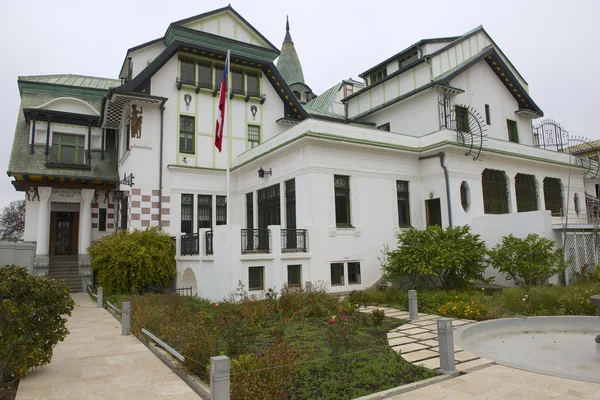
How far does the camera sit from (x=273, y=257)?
53.8ft

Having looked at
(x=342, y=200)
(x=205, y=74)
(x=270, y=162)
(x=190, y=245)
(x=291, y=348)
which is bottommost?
(x=291, y=348)

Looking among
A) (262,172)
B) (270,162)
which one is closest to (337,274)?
(262,172)

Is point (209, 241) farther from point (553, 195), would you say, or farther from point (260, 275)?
point (553, 195)

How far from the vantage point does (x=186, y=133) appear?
910 inches

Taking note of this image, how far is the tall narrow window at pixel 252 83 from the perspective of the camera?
24.9m

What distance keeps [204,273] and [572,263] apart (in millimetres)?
15738

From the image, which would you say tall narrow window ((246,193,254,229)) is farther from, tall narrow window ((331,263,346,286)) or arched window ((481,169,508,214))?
arched window ((481,169,508,214))

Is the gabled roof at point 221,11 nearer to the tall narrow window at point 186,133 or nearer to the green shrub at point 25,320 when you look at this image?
the tall narrow window at point 186,133

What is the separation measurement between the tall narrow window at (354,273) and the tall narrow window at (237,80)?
40.3 ft

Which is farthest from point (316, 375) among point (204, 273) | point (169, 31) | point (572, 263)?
point (169, 31)

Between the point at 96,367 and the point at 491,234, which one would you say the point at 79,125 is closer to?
the point at 96,367

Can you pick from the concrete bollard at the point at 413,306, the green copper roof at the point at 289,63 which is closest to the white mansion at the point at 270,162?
the concrete bollard at the point at 413,306

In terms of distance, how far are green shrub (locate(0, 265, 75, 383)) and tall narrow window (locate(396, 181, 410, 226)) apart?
15.9 m

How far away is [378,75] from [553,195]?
13.7 m
